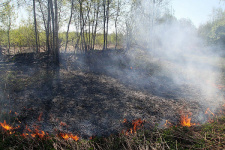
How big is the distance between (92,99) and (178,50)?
15.5 meters

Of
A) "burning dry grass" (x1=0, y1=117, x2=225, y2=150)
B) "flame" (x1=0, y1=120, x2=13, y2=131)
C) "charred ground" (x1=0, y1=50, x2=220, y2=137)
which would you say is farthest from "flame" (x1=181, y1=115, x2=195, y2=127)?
"flame" (x1=0, y1=120, x2=13, y2=131)

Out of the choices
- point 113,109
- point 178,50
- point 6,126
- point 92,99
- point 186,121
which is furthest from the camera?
point 178,50

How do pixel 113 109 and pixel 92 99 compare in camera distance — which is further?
pixel 92 99

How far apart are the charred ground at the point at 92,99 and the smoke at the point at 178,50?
4.38ft

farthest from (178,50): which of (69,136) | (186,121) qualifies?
(69,136)

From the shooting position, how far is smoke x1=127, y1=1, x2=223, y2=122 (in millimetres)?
8352

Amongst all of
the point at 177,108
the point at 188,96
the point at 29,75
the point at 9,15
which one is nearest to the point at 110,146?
the point at 177,108

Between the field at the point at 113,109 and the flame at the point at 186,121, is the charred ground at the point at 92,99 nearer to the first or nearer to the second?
the field at the point at 113,109

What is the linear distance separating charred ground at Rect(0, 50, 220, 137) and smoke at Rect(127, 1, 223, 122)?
134 cm

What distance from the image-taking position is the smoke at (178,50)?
8.35m

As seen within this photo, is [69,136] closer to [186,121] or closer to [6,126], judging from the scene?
[6,126]

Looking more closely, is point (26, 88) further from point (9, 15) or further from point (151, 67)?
point (9, 15)

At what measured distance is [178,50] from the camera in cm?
1758

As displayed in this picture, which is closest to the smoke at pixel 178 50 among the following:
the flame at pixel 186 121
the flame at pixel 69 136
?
the flame at pixel 186 121
